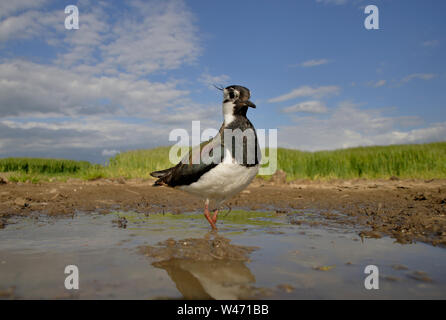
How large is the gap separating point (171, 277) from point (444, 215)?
4.98 metres

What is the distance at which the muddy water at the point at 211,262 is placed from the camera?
9.11 ft

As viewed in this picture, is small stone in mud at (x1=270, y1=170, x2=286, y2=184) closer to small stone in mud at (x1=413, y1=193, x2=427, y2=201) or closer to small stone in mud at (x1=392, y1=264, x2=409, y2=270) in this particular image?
small stone in mud at (x1=413, y1=193, x2=427, y2=201)

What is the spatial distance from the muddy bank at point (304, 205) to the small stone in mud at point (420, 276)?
4.30 feet

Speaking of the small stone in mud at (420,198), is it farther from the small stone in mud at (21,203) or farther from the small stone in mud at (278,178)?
the small stone in mud at (21,203)

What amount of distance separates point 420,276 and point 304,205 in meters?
4.57

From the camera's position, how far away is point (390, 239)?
4.48 metres

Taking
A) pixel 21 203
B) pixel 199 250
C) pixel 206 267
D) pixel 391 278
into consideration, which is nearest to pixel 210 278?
pixel 206 267

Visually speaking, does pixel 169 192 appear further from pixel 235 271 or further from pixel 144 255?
pixel 235 271

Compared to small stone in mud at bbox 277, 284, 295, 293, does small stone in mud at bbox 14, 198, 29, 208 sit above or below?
above

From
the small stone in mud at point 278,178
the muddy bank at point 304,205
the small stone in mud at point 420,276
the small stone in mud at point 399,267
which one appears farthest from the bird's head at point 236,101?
the small stone in mud at point 278,178

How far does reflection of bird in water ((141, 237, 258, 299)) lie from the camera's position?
9.14 feet

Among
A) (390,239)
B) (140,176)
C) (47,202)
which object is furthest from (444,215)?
(140,176)

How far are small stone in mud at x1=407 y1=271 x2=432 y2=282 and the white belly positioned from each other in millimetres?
2275

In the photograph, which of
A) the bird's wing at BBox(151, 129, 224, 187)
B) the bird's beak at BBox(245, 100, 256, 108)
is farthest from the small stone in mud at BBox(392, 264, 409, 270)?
the bird's beak at BBox(245, 100, 256, 108)
